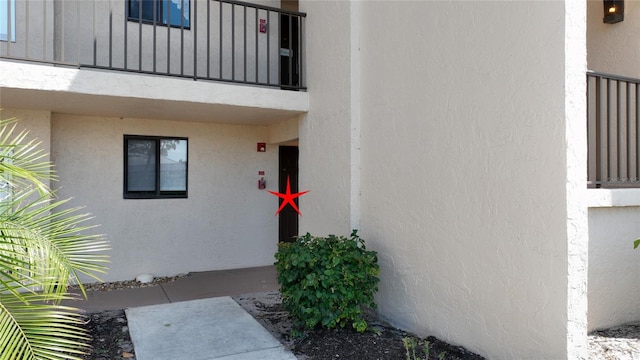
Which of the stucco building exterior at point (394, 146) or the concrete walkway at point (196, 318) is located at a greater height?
the stucco building exterior at point (394, 146)

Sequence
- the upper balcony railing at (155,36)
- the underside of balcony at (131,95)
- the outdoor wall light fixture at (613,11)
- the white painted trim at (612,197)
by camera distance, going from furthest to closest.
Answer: the upper balcony railing at (155,36) < the outdoor wall light fixture at (613,11) < the underside of balcony at (131,95) < the white painted trim at (612,197)

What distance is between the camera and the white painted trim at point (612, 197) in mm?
3445

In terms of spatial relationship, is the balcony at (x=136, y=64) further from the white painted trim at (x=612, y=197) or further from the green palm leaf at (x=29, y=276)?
the white painted trim at (x=612, y=197)

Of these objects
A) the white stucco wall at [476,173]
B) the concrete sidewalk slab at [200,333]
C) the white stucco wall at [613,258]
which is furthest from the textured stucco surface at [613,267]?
the concrete sidewalk slab at [200,333]

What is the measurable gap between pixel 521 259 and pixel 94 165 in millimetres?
5882

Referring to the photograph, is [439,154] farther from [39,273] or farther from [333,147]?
[39,273]

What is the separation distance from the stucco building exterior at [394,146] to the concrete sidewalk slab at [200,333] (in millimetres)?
1421

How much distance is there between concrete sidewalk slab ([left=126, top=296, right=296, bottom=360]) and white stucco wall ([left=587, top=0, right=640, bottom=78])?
5127 millimetres

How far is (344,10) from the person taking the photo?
5113 mm

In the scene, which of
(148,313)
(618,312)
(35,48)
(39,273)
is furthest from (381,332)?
(35,48)

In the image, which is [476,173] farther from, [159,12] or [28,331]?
[159,12]

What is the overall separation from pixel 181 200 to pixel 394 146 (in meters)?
3.99

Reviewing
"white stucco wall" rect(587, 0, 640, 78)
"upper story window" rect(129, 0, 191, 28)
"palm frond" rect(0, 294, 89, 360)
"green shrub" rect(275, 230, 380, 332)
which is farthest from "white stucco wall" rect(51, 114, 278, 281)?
"white stucco wall" rect(587, 0, 640, 78)

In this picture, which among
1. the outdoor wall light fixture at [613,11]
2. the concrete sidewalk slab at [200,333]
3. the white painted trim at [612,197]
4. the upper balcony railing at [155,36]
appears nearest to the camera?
the white painted trim at [612,197]
